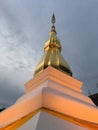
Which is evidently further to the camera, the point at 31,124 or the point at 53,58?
the point at 53,58

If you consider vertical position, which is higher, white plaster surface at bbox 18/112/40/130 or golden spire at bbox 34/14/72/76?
golden spire at bbox 34/14/72/76

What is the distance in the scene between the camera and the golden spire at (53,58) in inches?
364

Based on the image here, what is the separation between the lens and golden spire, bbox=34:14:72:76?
923 cm

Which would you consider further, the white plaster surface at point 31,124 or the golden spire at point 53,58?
the golden spire at point 53,58

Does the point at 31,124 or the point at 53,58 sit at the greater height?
the point at 53,58

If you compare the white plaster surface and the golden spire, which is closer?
the white plaster surface

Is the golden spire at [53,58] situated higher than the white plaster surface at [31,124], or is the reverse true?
the golden spire at [53,58]

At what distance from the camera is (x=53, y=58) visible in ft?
31.2

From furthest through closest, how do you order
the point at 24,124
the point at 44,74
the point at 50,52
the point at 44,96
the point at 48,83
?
1. the point at 50,52
2. the point at 44,74
3. the point at 48,83
4. the point at 44,96
5. the point at 24,124

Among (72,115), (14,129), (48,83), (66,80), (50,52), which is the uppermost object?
(50,52)

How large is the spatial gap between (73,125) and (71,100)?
971 millimetres

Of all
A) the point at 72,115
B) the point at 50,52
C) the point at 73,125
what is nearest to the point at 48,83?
the point at 72,115

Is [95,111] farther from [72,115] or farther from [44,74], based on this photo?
[44,74]

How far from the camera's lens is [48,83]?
24.4ft
